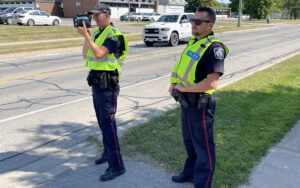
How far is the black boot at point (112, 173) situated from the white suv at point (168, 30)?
1452 cm

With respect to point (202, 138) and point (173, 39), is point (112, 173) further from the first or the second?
point (173, 39)

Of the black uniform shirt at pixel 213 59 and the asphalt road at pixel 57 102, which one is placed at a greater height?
the black uniform shirt at pixel 213 59

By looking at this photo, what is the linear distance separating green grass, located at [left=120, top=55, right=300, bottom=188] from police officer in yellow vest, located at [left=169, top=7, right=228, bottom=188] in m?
0.61

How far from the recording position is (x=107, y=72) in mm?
3410

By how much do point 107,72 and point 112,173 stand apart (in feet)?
3.99

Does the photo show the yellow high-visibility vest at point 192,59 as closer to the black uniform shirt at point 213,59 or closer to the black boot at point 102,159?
the black uniform shirt at point 213,59

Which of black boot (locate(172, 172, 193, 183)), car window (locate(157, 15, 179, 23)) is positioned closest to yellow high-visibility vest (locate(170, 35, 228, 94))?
black boot (locate(172, 172, 193, 183))

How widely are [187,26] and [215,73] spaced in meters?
16.6

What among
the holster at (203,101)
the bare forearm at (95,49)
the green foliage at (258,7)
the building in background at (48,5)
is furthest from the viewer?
the green foliage at (258,7)

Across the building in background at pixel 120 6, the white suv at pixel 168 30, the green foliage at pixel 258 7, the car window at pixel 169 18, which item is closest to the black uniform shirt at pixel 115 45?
the white suv at pixel 168 30

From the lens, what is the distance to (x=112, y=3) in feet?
204

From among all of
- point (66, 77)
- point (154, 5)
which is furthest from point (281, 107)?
point (154, 5)

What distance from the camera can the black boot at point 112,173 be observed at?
345cm

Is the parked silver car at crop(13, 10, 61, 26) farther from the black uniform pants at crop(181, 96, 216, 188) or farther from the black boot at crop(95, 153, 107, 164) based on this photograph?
the black uniform pants at crop(181, 96, 216, 188)
